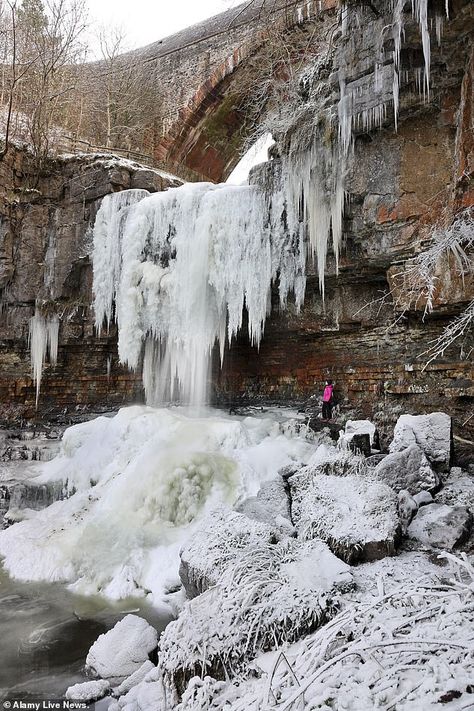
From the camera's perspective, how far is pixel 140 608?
4371mm

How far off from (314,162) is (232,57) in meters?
10.8

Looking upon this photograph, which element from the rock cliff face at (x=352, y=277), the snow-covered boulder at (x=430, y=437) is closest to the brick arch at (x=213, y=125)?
the rock cliff face at (x=352, y=277)

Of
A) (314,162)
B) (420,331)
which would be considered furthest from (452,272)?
(314,162)

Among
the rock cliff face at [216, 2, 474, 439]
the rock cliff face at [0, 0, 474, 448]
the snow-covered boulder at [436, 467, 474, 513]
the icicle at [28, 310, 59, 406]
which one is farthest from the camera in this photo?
the icicle at [28, 310, 59, 406]

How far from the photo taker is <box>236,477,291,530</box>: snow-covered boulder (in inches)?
192

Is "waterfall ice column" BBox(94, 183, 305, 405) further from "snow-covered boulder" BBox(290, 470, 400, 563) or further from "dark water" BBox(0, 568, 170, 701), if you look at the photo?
"dark water" BBox(0, 568, 170, 701)

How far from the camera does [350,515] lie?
4117mm

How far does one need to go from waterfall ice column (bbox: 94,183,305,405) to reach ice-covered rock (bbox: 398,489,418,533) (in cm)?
414

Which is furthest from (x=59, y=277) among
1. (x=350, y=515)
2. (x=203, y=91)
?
A: (x=203, y=91)

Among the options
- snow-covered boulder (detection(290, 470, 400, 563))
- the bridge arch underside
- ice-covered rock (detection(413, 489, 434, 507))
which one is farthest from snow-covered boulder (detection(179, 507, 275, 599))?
the bridge arch underside

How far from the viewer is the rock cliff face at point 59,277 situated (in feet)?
34.4

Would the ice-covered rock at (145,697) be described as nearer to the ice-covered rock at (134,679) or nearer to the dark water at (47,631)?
the ice-covered rock at (134,679)

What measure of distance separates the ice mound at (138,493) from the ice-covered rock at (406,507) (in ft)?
6.72

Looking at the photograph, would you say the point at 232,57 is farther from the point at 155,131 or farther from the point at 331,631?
the point at 331,631
